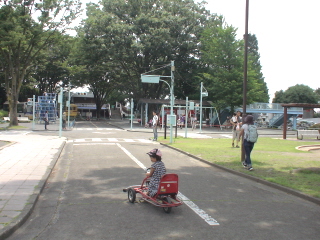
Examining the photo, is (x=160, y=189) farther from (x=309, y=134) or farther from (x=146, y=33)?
(x=146, y=33)

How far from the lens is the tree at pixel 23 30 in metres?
25.9

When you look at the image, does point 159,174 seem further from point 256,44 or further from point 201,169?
point 256,44

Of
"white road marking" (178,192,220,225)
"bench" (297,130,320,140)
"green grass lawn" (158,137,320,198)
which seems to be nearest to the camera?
"white road marking" (178,192,220,225)

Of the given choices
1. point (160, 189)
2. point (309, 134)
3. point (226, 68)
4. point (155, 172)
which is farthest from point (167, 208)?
point (226, 68)

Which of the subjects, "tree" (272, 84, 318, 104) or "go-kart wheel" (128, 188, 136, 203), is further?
"tree" (272, 84, 318, 104)

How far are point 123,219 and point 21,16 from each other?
25.6 metres

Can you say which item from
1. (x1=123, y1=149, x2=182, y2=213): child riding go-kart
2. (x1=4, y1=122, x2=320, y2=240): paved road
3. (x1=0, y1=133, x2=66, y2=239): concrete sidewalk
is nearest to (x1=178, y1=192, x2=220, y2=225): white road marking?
(x1=4, y1=122, x2=320, y2=240): paved road

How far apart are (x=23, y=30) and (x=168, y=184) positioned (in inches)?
1026

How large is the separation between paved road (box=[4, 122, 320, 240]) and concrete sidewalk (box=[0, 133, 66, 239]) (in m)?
0.18

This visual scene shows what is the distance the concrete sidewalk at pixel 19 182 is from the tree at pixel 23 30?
1589cm

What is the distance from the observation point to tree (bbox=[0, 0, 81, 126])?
25.9m

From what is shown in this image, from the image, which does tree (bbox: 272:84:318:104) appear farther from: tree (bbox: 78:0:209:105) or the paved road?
the paved road

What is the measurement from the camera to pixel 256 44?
69.1 metres

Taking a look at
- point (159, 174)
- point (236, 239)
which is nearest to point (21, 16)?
point (159, 174)
